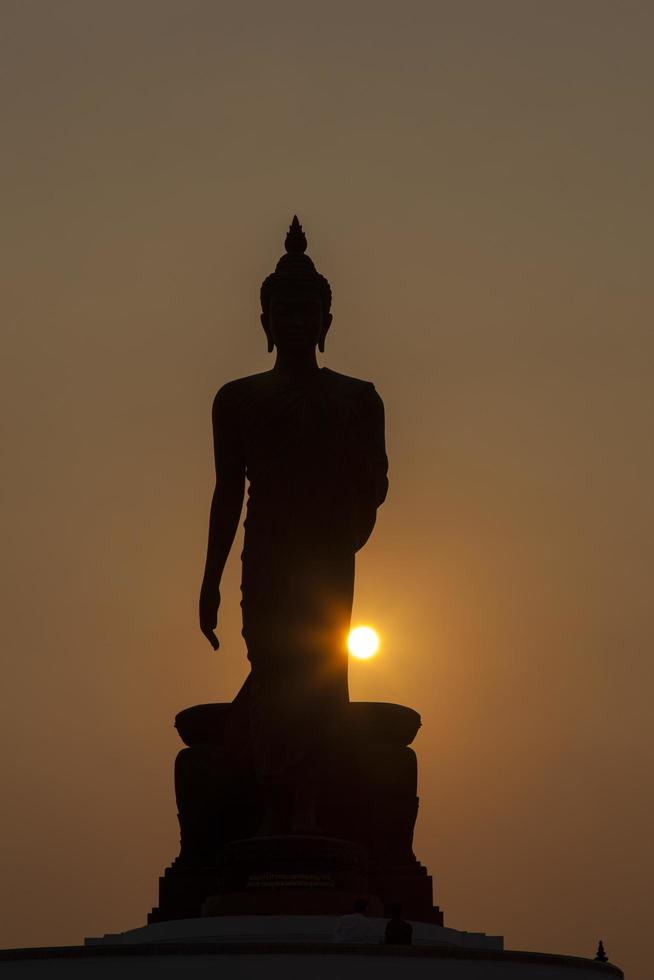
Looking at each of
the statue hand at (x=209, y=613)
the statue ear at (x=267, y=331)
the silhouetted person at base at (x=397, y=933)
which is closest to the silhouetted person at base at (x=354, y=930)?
the silhouetted person at base at (x=397, y=933)

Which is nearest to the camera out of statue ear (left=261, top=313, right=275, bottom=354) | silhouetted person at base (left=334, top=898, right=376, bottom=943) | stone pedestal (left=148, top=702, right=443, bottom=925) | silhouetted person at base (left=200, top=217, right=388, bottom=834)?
silhouetted person at base (left=334, top=898, right=376, bottom=943)

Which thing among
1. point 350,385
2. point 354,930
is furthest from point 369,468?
point 354,930

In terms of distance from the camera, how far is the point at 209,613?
18016 millimetres

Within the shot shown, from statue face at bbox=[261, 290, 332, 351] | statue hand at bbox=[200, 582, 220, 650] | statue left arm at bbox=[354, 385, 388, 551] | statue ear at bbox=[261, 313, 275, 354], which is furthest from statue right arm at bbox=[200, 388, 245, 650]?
statue left arm at bbox=[354, 385, 388, 551]

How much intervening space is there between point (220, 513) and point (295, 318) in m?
1.92

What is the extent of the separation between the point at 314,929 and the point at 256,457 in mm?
4362

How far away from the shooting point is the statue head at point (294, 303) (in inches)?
691

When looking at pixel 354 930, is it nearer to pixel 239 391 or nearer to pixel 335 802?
pixel 335 802

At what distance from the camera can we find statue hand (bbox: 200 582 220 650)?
18.0 meters

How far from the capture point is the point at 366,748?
17453mm

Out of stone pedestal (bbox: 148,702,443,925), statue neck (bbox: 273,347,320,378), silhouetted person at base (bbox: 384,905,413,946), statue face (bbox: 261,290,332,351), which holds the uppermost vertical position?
statue face (bbox: 261,290,332,351)

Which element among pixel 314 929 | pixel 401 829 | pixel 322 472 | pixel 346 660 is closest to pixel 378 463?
pixel 322 472

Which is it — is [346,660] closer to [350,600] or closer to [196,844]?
[350,600]

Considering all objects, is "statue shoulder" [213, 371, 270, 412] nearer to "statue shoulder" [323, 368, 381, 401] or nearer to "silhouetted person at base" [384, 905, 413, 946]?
"statue shoulder" [323, 368, 381, 401]
